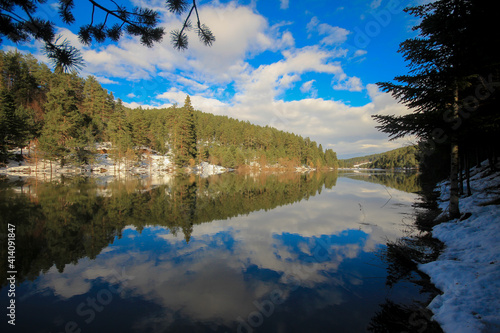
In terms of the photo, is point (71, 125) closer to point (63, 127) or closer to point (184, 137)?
point (63, 127)

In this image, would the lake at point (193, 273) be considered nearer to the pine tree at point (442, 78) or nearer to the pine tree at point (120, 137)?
the pine tree at point (442, 78)

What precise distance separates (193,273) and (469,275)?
7639 mm

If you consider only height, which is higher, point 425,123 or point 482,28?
point 482,28

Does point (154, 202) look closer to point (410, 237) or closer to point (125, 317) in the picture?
point (125, 317)

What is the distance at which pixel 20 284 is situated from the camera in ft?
17.7

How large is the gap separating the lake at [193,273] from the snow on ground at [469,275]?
3.18 ft

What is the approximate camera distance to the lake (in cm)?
431

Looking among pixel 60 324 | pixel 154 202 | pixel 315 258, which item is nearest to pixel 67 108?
pixel 154 202

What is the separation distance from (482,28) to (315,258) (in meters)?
10.3

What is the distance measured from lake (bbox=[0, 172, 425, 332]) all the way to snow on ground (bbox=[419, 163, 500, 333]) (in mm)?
968

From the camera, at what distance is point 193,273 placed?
6.29 meters

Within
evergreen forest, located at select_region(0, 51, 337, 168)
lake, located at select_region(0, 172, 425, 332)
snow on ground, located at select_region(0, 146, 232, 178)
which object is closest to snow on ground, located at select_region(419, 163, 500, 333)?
lake, located at select_region(0, 172, 425, 332)

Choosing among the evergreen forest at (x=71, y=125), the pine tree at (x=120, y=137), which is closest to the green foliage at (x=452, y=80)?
the evergreen forest at (x=71, y=125)

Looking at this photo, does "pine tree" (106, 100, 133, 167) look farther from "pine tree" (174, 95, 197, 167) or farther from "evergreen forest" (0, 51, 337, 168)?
"pine tree" (174, 95, 197, 167)
